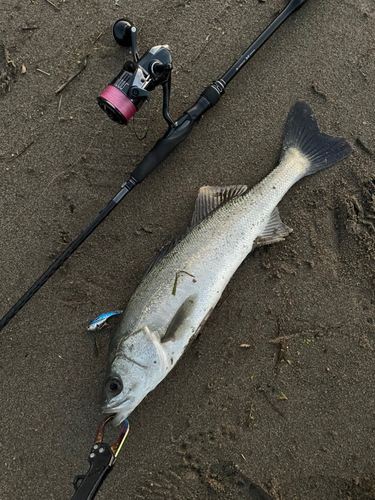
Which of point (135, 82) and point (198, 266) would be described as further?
point (198, 266)

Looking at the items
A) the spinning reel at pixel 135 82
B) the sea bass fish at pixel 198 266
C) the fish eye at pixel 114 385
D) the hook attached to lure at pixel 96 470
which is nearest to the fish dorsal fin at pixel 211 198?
the sea bass fish at pixel 198 266

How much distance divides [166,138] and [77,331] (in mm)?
1780

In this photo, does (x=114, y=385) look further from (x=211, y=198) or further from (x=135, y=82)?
(x=135, y=82)

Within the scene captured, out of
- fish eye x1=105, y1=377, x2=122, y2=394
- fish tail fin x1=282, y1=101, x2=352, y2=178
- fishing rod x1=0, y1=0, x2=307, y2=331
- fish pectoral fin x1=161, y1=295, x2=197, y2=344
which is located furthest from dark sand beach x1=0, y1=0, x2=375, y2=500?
fish eye x1=105, y1=377, x2=122, y2=394

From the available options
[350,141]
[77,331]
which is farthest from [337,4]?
[77,331]

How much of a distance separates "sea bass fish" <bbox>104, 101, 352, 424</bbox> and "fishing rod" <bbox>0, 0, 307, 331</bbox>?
0.51 metres

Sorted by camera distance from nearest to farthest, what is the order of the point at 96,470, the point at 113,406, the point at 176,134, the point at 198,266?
the point at 96,470
the point at 113,406
the point at 198,266
the point at 176,134

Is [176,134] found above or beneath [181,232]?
above

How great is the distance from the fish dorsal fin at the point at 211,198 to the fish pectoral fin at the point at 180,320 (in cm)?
65

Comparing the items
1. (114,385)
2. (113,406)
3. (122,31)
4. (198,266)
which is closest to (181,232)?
(198,266)

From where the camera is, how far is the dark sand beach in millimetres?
2545

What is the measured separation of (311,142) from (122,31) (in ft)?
6.08

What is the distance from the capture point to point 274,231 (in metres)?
2.66

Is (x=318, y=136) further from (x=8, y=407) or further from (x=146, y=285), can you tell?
(x=8, y=407)
